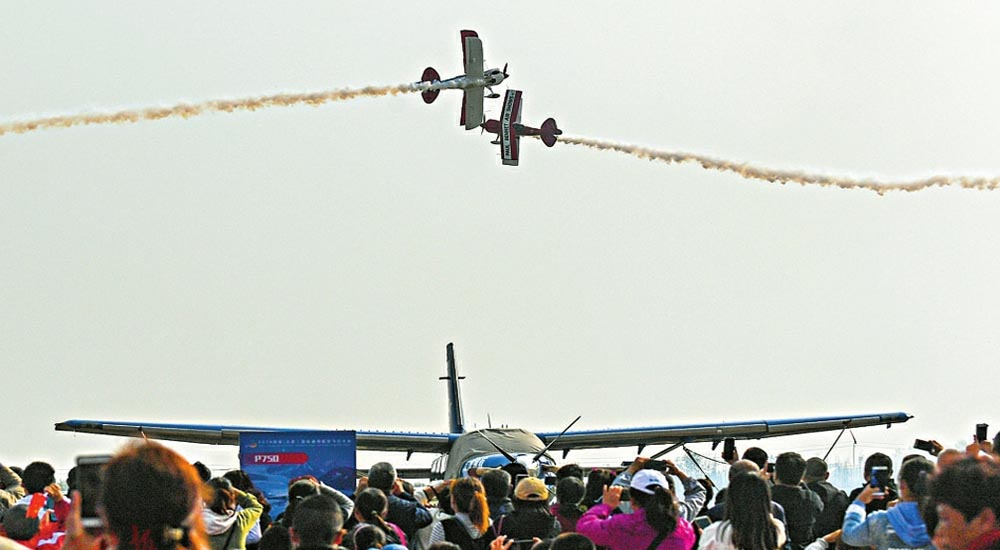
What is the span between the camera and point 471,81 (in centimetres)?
4822

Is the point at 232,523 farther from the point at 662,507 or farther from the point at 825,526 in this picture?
the point at 825,526

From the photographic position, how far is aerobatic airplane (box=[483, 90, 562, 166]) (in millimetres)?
50500

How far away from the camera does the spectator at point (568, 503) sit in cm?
1196

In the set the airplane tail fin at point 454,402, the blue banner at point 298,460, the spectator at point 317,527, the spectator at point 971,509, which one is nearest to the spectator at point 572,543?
the spectator at point 317,527

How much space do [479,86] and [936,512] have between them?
42652 millimetres

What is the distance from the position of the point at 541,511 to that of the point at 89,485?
695cm

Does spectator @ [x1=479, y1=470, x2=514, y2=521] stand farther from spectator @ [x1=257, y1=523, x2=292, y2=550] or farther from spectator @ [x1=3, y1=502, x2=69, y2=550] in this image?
spectator @ [x1=3, y1=502, x2=69, y2=550]

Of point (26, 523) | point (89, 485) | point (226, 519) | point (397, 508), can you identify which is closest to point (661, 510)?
point (397, 508)

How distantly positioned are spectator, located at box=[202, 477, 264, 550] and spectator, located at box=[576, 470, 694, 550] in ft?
9.80

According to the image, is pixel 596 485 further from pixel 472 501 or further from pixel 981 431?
pixel 981 431

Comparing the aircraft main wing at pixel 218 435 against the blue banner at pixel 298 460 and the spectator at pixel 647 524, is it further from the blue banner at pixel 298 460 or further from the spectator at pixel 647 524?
the spectator at pixel 647 524

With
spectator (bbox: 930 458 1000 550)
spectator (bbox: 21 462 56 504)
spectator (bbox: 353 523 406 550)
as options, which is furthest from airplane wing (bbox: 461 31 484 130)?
spectator (bbox: 930 458 1000 550)

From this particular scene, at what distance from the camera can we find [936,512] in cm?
631

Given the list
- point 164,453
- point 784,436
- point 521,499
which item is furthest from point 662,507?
point 784,436
